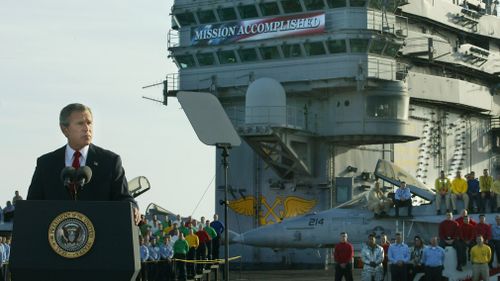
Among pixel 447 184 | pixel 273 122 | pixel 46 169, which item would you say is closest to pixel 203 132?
pixel 46 169

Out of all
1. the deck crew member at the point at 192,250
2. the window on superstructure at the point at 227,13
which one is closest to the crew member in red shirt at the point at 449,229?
the deck crew member at the point at 192,250

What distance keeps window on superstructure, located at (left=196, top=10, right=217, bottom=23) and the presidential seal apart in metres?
39.4

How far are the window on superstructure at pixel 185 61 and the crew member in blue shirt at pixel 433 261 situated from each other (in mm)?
22203

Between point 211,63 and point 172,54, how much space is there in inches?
83.3

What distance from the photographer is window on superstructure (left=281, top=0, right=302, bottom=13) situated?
42.0 meters

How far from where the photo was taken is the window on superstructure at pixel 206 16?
44250mm

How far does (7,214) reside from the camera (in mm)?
33250

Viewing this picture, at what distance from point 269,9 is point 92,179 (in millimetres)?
37435

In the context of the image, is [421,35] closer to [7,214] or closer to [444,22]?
[444,22]

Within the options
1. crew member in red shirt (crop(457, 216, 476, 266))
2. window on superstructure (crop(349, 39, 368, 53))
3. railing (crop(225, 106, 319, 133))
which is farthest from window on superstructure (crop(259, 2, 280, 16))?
crew member in red shirt (crop(457, 216, 476, 266))

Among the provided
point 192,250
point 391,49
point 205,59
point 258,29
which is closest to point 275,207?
point 205,59

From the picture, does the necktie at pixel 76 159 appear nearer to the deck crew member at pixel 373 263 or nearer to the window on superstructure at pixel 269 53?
the deck crew member at pixel 373 263

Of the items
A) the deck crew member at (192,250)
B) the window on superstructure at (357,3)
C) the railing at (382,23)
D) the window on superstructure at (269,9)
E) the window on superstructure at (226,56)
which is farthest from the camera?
the window on superstructure at (226,56)

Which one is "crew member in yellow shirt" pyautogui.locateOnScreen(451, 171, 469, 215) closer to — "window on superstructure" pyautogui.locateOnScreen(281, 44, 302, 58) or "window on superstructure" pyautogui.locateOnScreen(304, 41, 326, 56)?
"window on superstructure" pyautogui.locateOnScreen(304, 41, 326, 56)
